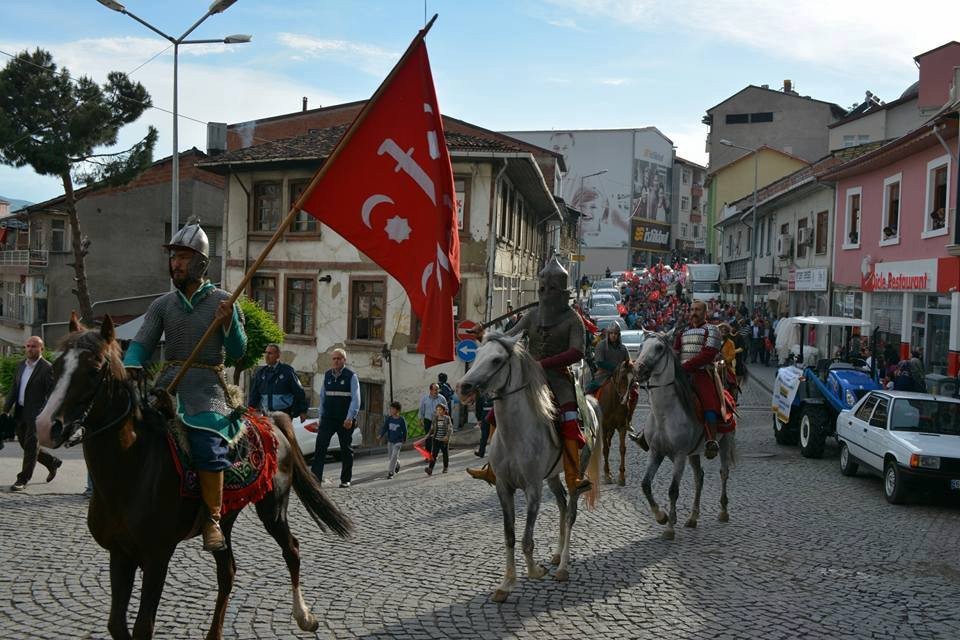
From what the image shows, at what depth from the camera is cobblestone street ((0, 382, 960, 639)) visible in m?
6.47

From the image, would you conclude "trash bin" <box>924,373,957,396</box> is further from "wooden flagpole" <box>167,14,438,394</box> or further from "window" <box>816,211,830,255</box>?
"window" <box>816,211,830,255</box>

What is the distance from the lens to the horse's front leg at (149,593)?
4.91 metres

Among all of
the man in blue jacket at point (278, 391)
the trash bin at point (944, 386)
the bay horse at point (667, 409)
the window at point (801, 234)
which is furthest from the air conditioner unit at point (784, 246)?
the man in blue jacket at point (278, 391)

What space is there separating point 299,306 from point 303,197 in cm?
2180

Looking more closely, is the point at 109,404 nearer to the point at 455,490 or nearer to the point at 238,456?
the point at 238,456

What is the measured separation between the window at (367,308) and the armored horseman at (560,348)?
57.4ft

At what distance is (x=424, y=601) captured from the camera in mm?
6922

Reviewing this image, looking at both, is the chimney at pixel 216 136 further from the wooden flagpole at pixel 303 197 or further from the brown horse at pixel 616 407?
the wooden flagpole at pixel 303 197

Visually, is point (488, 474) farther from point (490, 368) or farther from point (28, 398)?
point (28, 398)

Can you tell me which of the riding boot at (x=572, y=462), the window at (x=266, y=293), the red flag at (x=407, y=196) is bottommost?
the riding boot at (x=572, y=462)

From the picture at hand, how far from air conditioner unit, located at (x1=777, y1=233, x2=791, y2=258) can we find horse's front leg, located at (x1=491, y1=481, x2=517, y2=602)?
32053 millimetres

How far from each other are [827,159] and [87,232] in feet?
101

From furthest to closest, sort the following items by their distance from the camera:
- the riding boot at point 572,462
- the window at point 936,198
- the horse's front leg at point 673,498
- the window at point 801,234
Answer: the window at point 801,234 < the window at point 936,198 < the horse's front leg at point 673,498 < the riding boot at point 572,462

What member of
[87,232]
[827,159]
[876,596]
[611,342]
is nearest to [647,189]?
[827,159]
